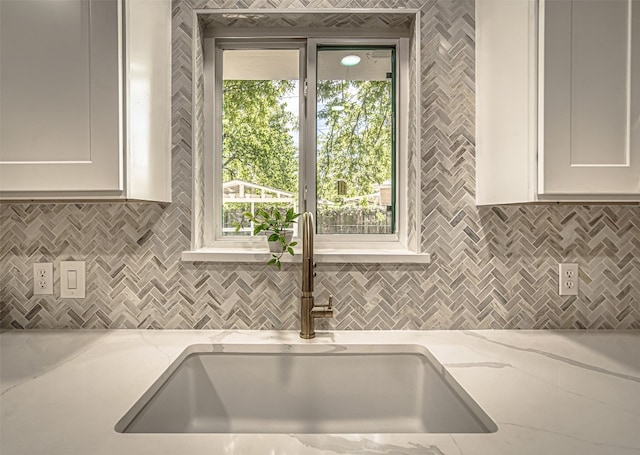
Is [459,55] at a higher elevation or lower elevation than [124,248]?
higher

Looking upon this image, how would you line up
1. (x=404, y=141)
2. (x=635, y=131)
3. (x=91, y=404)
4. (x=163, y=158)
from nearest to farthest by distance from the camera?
(x=91, y=404) → (x=635, y=131) → (x=163, y=158) → (x=404, y=141)

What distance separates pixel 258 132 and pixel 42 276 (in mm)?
911

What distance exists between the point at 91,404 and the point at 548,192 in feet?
3.88

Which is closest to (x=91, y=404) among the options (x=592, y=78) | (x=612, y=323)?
(x=592, y=78)

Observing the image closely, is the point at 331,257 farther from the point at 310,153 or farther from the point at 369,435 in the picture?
the point at 369,435

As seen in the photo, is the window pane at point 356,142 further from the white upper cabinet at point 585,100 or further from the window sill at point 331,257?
the white upper cabinet at point 585,100

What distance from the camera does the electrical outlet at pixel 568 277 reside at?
1301 millimetres

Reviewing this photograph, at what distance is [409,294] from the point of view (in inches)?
51.6

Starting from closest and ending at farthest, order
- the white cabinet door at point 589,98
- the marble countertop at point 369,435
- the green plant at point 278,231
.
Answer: the marble countertop at point 369,435 → the white cabinet door at point 589,98 → the green plant at point 278,231

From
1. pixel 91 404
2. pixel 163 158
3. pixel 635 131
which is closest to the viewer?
pixel 91 404

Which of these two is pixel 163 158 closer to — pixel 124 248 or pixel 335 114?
pixel 124 248

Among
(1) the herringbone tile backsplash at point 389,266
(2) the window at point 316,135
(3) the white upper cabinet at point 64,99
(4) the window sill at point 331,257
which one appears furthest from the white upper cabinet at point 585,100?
(3) the white upper cabinet at point 64,99

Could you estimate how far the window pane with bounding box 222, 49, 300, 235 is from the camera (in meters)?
1.48

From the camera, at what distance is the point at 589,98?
98cm
